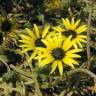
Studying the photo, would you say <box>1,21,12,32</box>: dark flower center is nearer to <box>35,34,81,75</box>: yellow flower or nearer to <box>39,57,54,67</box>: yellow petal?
<box>35,34,81,75</box>: yellow flower

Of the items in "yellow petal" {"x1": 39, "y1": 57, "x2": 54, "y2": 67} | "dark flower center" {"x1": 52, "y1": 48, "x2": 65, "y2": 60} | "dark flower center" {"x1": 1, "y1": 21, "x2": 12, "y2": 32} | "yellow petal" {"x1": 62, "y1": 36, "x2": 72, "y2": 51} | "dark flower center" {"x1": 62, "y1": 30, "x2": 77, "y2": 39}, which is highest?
"dark flower center" {"x1": 1, "y1": 21, "x2": 12, "y2": 32}

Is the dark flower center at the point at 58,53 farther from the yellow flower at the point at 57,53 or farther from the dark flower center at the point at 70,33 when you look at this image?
the dark flower center at the point at 70,33

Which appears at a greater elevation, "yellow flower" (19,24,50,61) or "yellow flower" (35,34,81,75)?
"yellow flower" (19,24,50,61)

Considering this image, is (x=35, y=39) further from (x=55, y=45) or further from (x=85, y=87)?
(x=85, y=87)

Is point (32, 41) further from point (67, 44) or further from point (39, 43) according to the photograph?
point (67, 44)

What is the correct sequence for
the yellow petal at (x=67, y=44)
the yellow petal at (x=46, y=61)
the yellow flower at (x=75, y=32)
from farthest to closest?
the yellow flower at (x=75, y=32) < the yellow petal at (x=67, y=44) < the yellow petal at (x=46, y=61)

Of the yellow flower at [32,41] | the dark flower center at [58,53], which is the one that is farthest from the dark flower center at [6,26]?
the dark flower center at [58,53]

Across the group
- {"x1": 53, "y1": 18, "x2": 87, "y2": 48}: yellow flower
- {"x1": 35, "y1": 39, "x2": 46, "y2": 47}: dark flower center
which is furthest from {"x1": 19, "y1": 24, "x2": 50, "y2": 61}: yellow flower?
{"x1": 53, "y1": 18, "x2": 87, "y2": 48}: yellow flower

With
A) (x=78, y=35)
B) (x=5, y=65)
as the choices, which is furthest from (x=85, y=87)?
(x=5, y=65)
